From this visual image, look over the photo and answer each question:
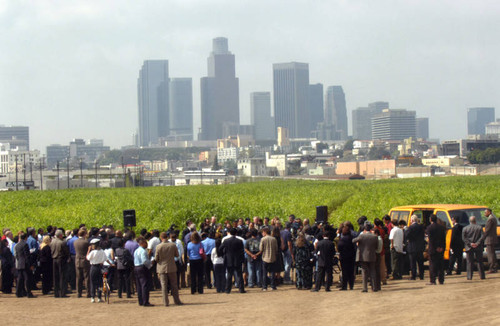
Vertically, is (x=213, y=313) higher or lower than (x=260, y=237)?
lower

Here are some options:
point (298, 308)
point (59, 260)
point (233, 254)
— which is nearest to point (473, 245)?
point (298, 308)

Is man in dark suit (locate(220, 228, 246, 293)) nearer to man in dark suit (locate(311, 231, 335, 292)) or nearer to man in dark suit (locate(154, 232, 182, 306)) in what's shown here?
Answer: man in dark suit (locate(154, 232, 182, 306))

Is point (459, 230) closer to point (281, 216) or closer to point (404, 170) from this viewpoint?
point (281, 216)

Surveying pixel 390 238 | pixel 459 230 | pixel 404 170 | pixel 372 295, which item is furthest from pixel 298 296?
pixel 404 170

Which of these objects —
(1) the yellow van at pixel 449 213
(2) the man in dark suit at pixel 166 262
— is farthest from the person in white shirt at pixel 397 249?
(2) the man in dark suit at pixel 166 262

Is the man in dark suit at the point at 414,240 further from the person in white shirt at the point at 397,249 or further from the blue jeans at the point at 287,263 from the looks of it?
the blue jeans at the point at 287,263

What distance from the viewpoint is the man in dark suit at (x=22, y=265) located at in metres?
20.0

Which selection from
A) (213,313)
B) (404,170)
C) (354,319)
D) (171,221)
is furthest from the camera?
(404,170)

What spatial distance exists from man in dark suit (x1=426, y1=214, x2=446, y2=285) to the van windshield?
9.43ft

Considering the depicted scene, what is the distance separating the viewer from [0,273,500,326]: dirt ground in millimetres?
14570

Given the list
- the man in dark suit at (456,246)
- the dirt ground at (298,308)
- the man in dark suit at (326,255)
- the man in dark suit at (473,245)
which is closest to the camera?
the dirt ground at (298,308)

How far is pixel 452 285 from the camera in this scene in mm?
18516

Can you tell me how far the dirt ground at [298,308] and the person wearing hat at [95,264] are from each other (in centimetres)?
44

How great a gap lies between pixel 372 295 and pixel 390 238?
344 cm
